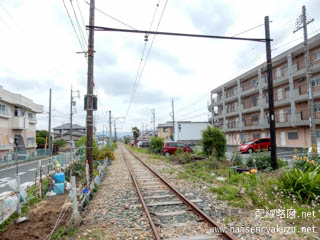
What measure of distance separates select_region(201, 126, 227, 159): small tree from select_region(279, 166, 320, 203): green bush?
7769 mm

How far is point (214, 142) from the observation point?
13812 mm

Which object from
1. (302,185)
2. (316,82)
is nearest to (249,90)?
(316,82)

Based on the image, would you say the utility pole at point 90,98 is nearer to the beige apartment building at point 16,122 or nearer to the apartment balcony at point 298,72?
the beige apartment building at point 16,122

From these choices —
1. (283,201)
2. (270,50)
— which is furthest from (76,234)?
(270,50)

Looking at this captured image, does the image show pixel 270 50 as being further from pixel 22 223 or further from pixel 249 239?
pixel 22 223

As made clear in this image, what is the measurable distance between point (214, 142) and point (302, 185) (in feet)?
27.3

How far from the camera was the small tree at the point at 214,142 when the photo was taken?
13.8 metres

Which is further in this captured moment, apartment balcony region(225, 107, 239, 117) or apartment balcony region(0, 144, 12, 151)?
apartment balcony region(225, 107, 239, 117)

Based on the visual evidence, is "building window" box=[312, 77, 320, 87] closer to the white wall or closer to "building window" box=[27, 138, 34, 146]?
the white wall

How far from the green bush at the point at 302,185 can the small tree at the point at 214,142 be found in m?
7.77

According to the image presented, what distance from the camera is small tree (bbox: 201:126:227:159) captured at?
13812 millimetres

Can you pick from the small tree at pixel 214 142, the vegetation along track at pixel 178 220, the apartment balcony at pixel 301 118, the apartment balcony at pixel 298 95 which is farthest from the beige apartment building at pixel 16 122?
the apartment balcony at pixel 298 95

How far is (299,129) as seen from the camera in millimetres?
25281

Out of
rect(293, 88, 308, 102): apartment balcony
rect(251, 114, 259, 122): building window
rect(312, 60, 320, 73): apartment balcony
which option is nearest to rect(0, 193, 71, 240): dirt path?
rect(312, 60, 320, 73): apartment balcony
